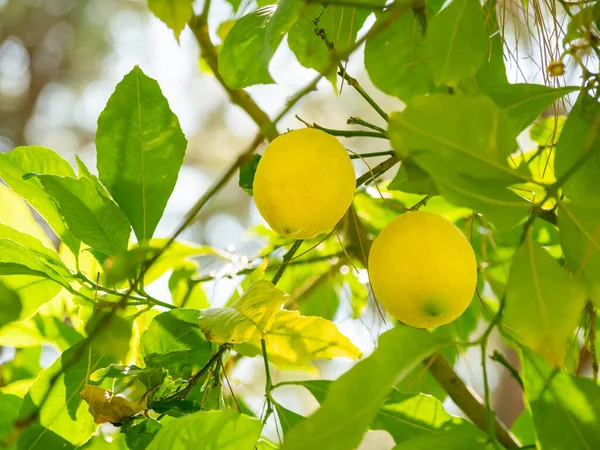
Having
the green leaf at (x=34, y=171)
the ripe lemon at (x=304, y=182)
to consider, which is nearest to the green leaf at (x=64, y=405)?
the green leaf at (x=34, y=171)

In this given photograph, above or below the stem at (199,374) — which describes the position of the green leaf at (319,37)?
above

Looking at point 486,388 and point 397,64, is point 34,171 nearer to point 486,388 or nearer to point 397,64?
point 397,64

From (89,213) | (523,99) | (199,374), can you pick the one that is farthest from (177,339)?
(523,99)

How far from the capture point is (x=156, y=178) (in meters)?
0.66

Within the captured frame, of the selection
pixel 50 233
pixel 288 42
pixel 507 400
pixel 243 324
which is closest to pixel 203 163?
pixel 50 233

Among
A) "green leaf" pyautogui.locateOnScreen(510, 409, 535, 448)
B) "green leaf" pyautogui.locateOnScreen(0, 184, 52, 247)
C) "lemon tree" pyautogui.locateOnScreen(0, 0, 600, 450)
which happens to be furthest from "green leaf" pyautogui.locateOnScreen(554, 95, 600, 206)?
"green leaf" pyautogui.locateOnScreen(0, 184, 52, 247)

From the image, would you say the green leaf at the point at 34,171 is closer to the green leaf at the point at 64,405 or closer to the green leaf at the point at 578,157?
the green leaf at the point at 64,405

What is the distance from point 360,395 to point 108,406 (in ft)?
0.86

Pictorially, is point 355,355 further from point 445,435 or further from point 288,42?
point 288,42

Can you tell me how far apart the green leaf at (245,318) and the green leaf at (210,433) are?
0.06 m

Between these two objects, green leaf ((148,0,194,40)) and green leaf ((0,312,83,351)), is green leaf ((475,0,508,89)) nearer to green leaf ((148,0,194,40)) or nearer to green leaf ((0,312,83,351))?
green leaf ((148,0,194,40))

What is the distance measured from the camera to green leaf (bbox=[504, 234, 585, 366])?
1.37ft

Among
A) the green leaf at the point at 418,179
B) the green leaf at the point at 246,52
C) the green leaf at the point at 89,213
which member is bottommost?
the green leaf at the point at 89,213

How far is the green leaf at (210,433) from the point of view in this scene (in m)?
0.48
